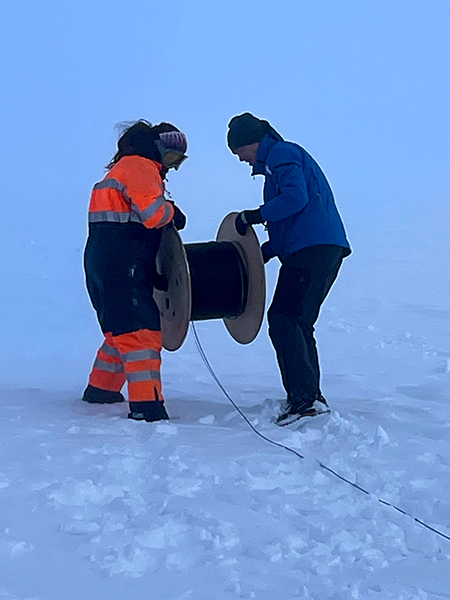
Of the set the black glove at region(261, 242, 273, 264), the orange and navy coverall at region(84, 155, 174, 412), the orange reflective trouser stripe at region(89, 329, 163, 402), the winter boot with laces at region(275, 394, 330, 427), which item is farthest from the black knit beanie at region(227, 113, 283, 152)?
the winter boot with laces at region(275, 394, 330, 427)

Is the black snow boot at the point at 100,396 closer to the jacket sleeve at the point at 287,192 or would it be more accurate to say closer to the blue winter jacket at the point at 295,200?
the blue winter jacket at the point at 295,200

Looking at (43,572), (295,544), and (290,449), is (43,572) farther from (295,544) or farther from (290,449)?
(290,449)

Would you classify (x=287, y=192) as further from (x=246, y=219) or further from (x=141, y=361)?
(x=141, y=361)

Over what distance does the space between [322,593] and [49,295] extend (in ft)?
30.3

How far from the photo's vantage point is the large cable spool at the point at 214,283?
14.4 feet

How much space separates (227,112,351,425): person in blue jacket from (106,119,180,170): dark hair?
416 millimetres

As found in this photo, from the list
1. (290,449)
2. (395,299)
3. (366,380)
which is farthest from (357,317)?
(290,449)

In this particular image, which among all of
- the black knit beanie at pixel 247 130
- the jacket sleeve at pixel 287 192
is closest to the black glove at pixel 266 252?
the jacket sleeve at pixel 287 192

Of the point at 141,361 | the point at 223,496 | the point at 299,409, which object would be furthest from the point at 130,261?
the point at 223,496

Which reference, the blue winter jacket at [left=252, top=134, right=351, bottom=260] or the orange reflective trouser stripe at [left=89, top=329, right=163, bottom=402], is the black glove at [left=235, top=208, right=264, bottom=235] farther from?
the orange reflective trouser stripe at [left=89, top=329, right=163, bottom=402]

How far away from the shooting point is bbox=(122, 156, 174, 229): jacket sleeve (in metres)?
4.09

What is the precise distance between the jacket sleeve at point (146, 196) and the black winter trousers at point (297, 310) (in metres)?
0.73

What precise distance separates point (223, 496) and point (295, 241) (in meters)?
1.74

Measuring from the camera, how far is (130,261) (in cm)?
422
